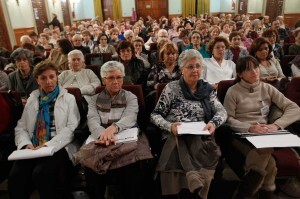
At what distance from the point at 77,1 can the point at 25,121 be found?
13.8 metres

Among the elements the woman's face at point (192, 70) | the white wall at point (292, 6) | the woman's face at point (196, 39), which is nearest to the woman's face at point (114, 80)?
the woman's face at point (192, 70)

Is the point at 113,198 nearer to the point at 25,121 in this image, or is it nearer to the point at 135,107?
the point at 135,107

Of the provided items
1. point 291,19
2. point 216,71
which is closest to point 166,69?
point 216,71

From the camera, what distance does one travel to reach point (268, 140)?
5.48 feet

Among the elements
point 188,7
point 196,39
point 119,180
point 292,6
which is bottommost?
point 119,180

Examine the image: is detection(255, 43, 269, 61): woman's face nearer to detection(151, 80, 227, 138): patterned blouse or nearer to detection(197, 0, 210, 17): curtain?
detection(151, 80, 227, 138): patterned blouse

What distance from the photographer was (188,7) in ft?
50.6

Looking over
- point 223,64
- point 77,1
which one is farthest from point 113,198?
point 77,1

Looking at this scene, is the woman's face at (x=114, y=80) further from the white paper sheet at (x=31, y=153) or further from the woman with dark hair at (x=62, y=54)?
the woman with dark hair at (x=62, y=54)

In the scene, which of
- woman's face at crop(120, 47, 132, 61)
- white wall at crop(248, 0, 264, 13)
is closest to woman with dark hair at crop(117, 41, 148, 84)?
woman's face at crop(120, 47, 132, 61)

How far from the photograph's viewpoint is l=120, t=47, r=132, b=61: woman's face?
3328mm

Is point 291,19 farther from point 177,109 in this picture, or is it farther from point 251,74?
point 177,109

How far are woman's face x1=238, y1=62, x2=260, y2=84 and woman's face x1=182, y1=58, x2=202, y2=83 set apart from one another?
0.41m

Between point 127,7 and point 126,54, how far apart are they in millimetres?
13274
